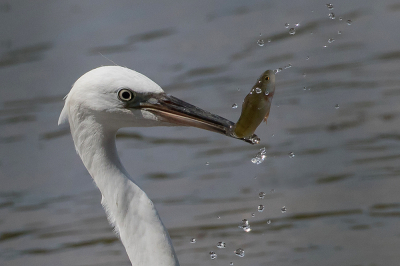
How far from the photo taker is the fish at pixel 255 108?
206cm

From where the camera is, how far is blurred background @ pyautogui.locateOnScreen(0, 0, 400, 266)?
3553mm

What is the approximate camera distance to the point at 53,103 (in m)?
5.48

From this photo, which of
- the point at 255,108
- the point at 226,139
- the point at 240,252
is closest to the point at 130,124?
the point at 255,108

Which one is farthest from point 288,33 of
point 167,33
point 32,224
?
point 32,224

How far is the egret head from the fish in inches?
2.7

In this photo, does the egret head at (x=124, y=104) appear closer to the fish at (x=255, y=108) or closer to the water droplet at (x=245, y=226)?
the fish at (x=255, y=108)

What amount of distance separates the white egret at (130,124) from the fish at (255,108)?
74 millimetres

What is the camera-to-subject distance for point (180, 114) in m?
2.15

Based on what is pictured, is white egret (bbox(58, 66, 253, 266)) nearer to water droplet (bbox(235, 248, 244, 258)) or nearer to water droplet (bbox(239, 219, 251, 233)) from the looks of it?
water droplet (bbox(235, 248, 244, 258))

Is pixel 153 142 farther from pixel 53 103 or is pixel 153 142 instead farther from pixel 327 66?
pixel 327 66

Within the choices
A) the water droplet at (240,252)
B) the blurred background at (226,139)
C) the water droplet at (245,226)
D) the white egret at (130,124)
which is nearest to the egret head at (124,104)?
the white egret at (130,124)

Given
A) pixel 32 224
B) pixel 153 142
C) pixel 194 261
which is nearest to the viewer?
pixel 194 261

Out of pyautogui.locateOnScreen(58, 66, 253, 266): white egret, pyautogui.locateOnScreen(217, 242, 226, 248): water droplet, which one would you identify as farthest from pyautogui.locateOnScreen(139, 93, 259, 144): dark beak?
pyautogui.locateOnScreen(217, 242, 226, 248): water droplet

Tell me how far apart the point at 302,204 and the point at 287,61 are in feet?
6.19
